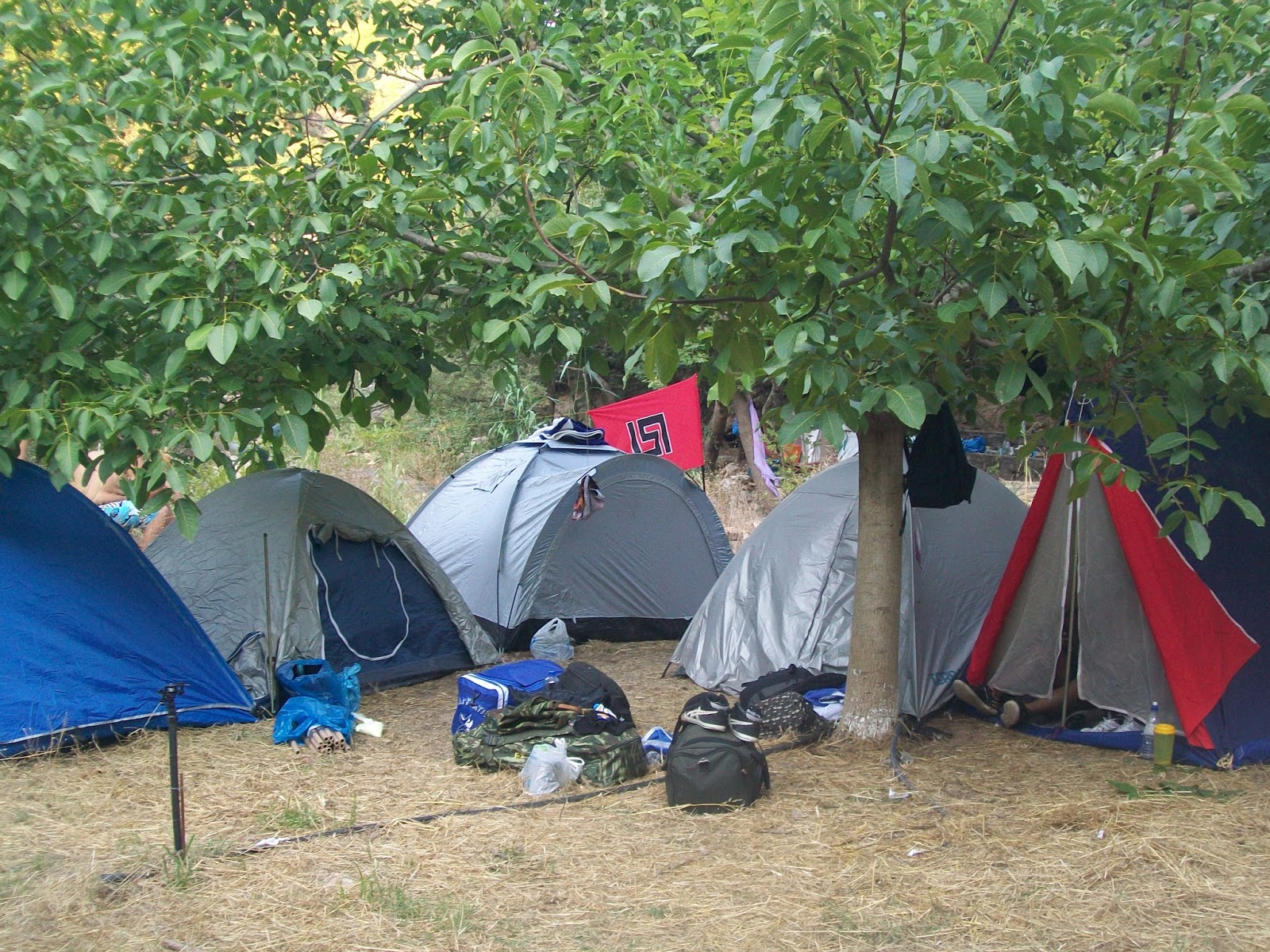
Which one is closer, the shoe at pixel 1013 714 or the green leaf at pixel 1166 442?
the green leaf at pixel 1166 442

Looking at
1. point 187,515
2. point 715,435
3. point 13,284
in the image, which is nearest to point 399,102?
point 13,284

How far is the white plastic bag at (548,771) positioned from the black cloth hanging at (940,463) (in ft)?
6.80

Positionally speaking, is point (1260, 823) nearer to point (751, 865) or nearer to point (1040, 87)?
point (751, 865)

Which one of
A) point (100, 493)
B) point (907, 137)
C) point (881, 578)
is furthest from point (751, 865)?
point (100, 493)

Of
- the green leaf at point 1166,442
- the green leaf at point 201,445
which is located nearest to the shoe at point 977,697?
the green leaf at point 1166,442

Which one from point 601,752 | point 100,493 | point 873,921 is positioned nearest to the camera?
point 873,921

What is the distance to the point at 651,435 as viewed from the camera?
31.1 ft

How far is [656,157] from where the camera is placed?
4.56 m

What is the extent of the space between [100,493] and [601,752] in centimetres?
1074

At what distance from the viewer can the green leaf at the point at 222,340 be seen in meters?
3.64

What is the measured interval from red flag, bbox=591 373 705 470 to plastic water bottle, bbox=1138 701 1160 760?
4.48 meters

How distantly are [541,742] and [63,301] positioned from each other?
2814 millimetres

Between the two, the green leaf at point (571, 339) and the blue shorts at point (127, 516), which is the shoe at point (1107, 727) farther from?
the blue shorts at point (127, 516)

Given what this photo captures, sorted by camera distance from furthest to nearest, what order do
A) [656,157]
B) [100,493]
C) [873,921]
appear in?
[100,493], [656,157], [873,921]
